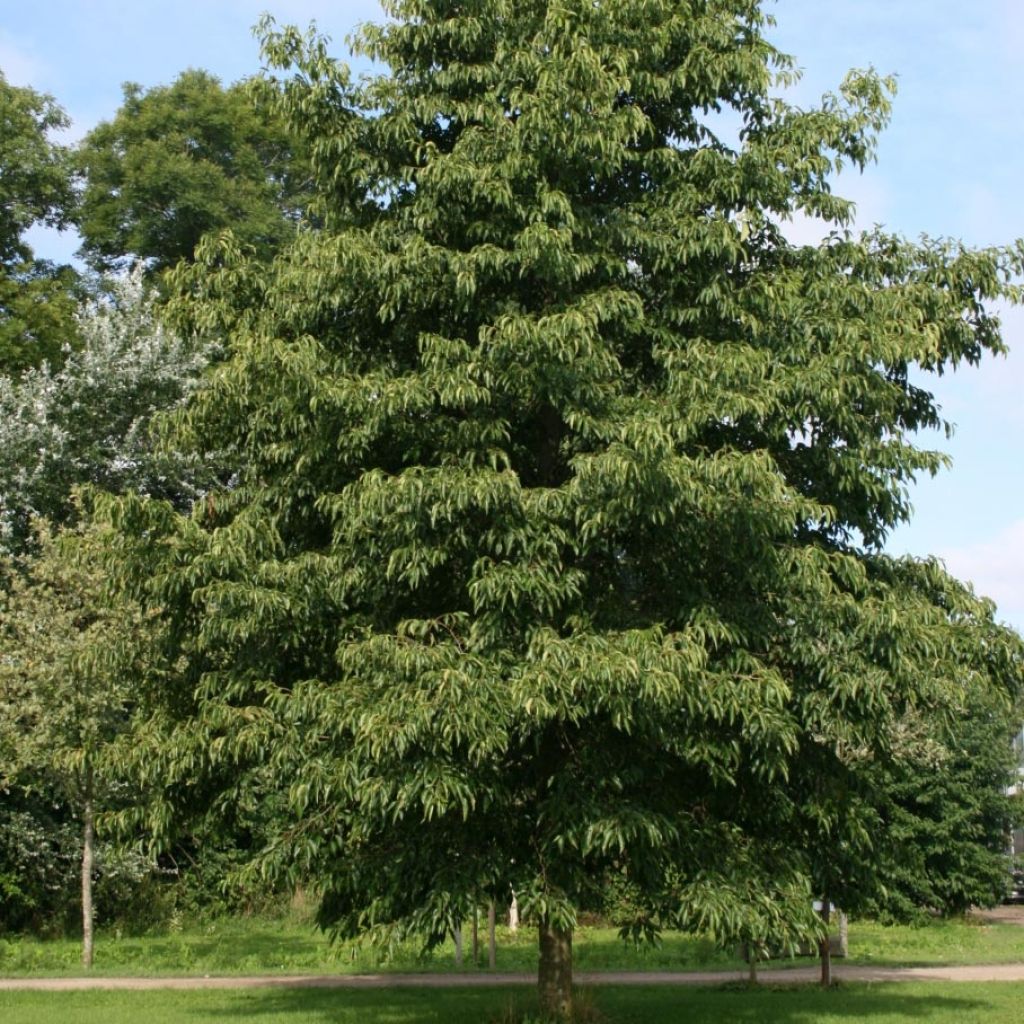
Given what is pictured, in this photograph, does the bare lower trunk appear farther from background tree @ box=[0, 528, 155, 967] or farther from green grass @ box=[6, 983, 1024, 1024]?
green grass @ box=[6, 983, 1024, 1024]

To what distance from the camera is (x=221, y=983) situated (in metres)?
19.1

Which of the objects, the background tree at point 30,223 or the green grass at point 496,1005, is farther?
the background tree at point 30,223

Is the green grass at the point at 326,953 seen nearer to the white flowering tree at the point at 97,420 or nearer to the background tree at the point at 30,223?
the white flowering tree at the point at 97,420

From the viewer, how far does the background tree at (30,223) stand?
95.1 ft

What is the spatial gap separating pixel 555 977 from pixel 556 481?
475 cm

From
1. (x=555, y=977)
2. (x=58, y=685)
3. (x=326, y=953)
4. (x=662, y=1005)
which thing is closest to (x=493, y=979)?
(x=326, y=953)

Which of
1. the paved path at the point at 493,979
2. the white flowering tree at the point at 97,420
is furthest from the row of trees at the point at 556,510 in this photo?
the white flowering tree at the point at 97,420

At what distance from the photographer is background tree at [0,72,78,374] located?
29.0m

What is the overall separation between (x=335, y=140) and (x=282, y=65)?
88 centimetres

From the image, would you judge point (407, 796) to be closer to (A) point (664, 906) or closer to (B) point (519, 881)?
(B) point (519, 881)

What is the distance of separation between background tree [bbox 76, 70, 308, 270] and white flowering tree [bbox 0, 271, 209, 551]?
6.39 metres

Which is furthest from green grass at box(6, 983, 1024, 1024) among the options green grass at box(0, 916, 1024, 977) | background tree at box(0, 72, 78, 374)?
background tree at box(0, 72, 78, 374)

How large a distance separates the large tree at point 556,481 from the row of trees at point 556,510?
0.04 m

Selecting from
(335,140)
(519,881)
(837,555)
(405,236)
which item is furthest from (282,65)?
(519,881)
